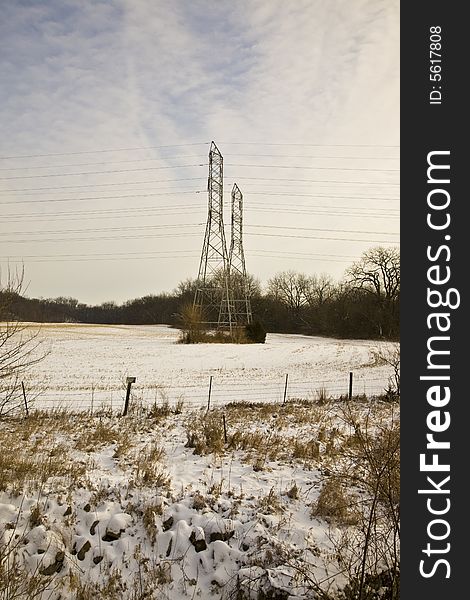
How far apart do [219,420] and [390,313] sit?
174 ft

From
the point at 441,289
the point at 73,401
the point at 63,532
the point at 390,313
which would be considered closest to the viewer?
the point at 441,289

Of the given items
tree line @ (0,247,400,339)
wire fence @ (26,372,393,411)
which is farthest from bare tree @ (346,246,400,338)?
wire fence @ (26,372,393,411)

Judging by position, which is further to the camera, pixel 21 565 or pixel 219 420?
pixel 219 420

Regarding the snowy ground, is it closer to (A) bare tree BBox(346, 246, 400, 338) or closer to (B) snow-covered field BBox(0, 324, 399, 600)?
(B) snow-covered field BBox(0, 324, 399, 600)

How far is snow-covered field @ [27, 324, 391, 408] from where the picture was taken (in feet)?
59.2

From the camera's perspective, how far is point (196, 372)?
86.6ft

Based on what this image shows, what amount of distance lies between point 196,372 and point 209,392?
35.8 ft

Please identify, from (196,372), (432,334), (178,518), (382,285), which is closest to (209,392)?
(178,518)

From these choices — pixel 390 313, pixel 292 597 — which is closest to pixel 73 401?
pixel 292 597

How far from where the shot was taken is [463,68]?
3.61 metres

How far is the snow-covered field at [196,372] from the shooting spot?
59.2 feet

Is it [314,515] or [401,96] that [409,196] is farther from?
[314,515]

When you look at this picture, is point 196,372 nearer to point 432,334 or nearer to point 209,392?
point 209,392

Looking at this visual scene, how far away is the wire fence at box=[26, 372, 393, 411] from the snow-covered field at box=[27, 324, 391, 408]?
0.13ft
